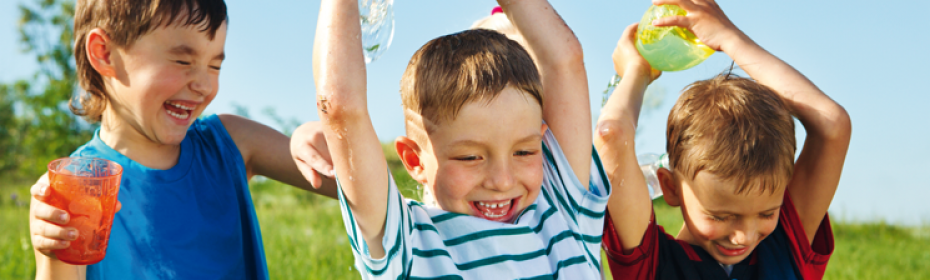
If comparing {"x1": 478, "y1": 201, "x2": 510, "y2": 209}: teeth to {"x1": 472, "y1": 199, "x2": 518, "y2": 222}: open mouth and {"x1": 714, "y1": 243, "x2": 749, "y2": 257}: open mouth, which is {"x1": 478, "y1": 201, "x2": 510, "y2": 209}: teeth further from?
{"x1": 714, "y1": 243, "x2": 749, "y2": 257}: open mouth

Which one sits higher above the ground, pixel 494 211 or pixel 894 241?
pixel 494 211

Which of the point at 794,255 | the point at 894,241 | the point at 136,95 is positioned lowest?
the point at 894,241

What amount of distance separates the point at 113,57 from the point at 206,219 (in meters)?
0.66

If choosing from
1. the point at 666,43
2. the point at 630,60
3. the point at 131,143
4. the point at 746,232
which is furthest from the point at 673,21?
the point at 131,143

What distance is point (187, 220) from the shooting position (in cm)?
233

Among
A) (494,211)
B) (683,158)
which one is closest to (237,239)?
(494,211)

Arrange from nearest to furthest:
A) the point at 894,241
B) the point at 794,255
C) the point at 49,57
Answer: the point at 794,255, the point at 894,241, the point at 49,57

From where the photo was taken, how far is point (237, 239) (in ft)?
7.98

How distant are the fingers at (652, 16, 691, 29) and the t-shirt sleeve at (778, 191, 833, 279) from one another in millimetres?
814

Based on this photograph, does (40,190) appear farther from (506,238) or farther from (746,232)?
(746,232)

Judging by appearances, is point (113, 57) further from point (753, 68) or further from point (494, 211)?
Answer: point (753, 68)

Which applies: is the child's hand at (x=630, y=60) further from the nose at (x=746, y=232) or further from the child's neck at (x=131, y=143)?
the child's neck at (x=131, y=143)

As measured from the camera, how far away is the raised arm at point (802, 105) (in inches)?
99.3

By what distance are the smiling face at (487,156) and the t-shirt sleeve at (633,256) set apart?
1.82 ft
